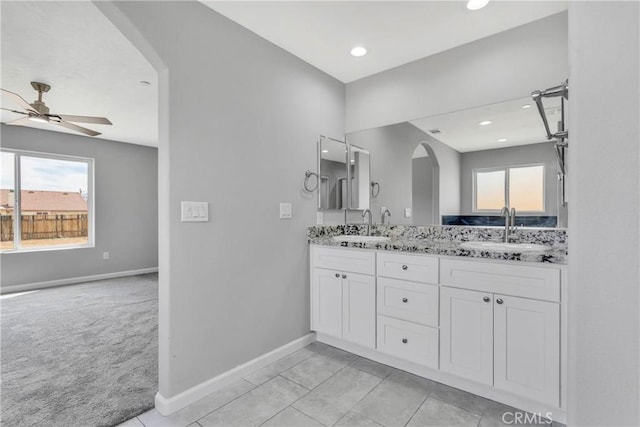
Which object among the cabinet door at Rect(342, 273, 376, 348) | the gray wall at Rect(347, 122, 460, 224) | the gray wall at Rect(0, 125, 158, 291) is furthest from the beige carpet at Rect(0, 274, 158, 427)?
the gray wall at Rect(347, 122, 460, 224)

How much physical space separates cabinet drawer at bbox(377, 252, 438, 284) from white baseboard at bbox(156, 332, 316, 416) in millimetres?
967

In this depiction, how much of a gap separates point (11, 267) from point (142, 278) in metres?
1.67

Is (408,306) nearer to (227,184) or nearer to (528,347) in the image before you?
(528,347)

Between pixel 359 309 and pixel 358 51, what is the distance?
2016 mm

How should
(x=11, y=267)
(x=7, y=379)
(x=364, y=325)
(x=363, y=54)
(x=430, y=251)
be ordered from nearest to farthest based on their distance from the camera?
(x=430, y=251)
(x=7, y=379)
(x=364, y=325)
(x=363, y=54)
(x=11, y=267)

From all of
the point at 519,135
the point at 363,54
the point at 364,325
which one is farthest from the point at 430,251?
the point at 363,54

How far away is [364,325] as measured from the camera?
2.21m

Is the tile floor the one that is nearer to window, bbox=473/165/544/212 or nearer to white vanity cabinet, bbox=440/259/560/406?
white vanity cabinet, bbox=440/259/560/406

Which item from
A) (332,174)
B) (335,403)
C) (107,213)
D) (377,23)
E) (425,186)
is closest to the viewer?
(335,403)

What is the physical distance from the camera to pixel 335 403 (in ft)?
5.78

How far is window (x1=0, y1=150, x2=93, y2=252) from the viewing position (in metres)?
4.38

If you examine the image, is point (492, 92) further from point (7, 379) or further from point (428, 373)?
point (7, 379)

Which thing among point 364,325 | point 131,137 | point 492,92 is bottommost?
point 364,325

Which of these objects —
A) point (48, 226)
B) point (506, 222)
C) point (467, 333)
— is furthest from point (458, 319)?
point (48, 226)
